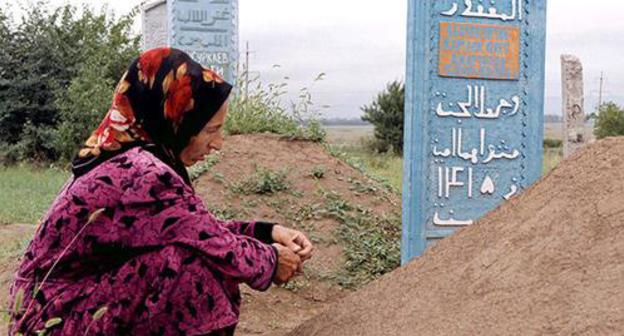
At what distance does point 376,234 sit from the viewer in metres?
5.56

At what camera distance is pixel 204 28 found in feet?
37.4

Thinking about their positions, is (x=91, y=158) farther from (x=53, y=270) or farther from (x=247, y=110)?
(x=247, y=110)

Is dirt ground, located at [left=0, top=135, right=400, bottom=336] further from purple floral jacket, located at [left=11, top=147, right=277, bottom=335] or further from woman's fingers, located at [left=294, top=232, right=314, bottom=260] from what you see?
purple floral jacket, located at [left=11, top=147, right=277, bottom=335]

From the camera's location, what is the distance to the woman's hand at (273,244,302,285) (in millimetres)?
A: 2631

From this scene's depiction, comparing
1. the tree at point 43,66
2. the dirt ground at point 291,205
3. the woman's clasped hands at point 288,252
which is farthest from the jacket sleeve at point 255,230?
the tree at point 43,66

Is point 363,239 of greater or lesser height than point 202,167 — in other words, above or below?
below

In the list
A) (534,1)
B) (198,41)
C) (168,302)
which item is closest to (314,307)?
(534,1)

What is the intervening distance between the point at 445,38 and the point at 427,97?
0.30 metres

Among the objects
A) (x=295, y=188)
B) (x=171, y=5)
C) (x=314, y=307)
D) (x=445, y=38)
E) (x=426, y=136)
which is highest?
(x=171, y=5)

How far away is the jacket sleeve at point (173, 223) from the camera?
7.85 ft

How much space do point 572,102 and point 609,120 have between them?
10.4m

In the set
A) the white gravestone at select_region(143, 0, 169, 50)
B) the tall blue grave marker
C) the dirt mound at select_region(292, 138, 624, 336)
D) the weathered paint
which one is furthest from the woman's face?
the white gravestone at select_region(143, 0, 169, 50)

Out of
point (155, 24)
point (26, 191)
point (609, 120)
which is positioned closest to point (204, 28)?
point (155, 24)

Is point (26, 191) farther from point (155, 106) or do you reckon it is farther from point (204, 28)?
point (155, 106)
